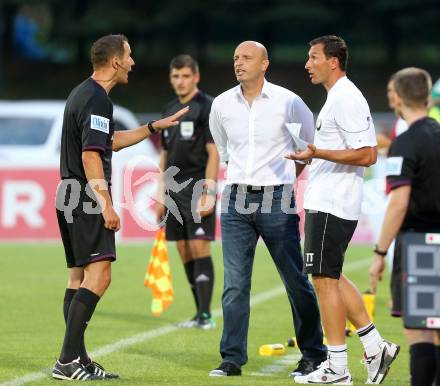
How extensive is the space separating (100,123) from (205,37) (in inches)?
1416

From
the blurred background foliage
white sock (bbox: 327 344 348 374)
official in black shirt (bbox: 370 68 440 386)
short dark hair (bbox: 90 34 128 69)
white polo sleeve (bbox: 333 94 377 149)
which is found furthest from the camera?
the blurred background foliage

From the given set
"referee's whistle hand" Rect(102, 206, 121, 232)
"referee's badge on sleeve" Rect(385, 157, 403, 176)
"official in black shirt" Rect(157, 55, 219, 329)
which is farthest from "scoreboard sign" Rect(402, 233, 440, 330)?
"official in black shirt" Rect(157, 55, 219, 329)

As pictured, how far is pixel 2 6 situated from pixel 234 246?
33868 mm

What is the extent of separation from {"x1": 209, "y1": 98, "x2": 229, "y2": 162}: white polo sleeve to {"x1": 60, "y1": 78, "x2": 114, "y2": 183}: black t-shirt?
84cm

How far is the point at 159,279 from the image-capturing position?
11.9 metres

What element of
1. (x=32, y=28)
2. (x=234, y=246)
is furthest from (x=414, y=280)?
(x=32, y=28)

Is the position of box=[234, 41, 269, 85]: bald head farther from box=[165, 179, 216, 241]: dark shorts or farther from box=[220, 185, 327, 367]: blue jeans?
box=[165, 179, 216, 241]: dark shorts

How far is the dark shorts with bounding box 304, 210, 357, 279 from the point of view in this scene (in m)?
8.38

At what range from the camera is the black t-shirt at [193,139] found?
38.8 ft

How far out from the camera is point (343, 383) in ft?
27.6

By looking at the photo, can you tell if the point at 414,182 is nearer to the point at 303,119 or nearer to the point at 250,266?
the point at 303,119

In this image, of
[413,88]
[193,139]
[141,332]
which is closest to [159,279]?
[141,332]

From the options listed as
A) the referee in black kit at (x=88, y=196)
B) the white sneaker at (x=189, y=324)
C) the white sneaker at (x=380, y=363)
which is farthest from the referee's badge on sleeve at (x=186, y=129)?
the white sneaker at (x=380, y=363)

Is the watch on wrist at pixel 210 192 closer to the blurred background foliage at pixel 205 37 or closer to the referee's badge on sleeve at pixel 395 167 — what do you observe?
the referee's badge on sleeve at pixel 395 167
